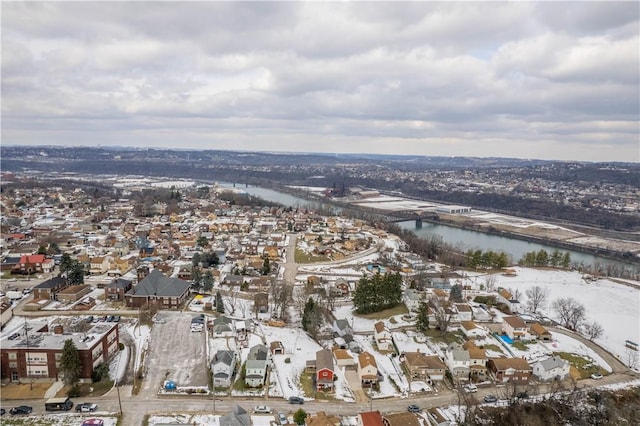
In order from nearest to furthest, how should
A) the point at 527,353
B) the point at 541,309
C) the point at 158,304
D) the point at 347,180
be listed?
the point at 527,353
the point at 158,304
the point at 541,309
the point at 347,180

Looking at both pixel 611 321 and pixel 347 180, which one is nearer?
pixel 611 321

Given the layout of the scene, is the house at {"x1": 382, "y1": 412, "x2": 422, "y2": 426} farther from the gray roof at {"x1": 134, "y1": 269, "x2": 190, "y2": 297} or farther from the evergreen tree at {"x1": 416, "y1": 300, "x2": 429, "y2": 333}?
the gray roof at {"x1": 134, "y1": 269, "x2": 190, "y2": 297}

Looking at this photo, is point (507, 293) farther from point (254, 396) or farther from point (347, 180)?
point (347, 180)

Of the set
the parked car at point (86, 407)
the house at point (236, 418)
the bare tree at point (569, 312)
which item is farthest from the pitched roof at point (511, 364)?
the parked car at point (86, 407)

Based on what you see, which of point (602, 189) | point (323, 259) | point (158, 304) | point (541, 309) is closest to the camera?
point (158, 304)

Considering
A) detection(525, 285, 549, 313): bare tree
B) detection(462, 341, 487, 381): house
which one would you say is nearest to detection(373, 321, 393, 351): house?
detection(462, 341, 487, 381): house

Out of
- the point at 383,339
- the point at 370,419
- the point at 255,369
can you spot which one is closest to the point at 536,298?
the point at 383,339

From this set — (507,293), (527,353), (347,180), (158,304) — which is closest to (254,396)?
(158,304)
